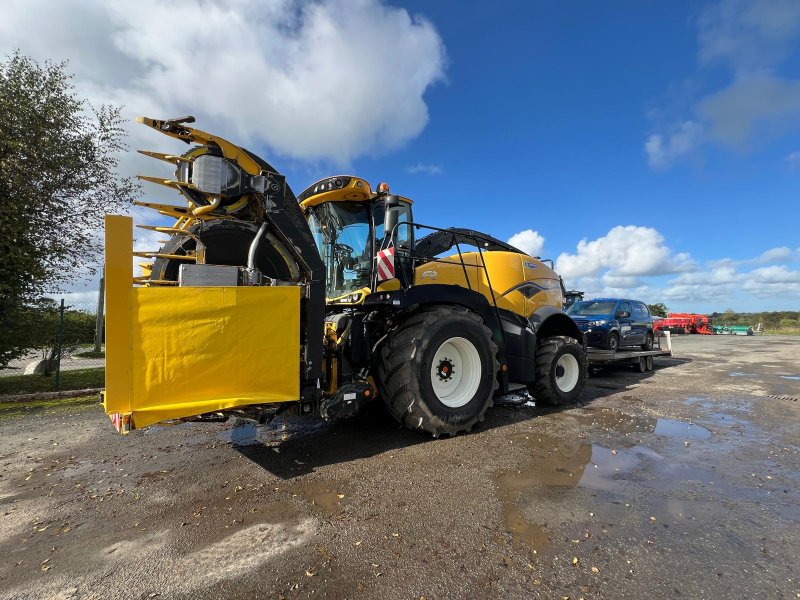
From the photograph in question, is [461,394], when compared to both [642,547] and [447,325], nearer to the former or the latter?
[447,325]

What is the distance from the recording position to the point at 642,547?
2668mm

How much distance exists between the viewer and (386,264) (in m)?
5.01

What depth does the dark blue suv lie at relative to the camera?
36.6 feet

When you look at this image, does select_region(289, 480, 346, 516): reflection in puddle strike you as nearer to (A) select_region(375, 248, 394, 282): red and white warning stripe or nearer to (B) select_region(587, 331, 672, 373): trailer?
(A) select_region(375, 248, 394, 282): red and white warning stripe

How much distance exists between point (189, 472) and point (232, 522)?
1.24 meters

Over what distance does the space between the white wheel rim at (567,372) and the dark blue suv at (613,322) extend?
161 inches

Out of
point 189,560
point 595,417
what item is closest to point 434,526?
point 189,560

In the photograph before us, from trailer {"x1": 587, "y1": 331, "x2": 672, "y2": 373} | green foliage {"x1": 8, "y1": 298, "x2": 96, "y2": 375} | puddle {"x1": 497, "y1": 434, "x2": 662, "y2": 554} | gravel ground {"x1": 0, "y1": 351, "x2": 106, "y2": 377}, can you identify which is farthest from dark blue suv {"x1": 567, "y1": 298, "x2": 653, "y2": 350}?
gravel ground {"x1": 0, "y1": 351, "x2": 106, "y2": 377}

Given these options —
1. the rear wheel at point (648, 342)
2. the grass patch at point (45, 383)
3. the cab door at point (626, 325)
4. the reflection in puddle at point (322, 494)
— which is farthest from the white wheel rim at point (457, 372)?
the rear wheel at point (648, 342)

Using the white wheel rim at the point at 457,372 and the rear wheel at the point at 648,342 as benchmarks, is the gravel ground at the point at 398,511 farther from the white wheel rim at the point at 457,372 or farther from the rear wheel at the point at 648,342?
the rear wheel at the point at 648,342

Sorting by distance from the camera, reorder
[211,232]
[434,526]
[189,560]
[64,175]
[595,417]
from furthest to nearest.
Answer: [64,175]
[595,417]
[211,232]
[434,526]
[189,560]

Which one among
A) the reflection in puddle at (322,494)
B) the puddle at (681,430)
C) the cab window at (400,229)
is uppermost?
the cab window at (400,229)

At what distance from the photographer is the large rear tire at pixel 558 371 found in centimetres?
666

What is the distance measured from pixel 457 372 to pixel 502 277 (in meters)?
1.83
